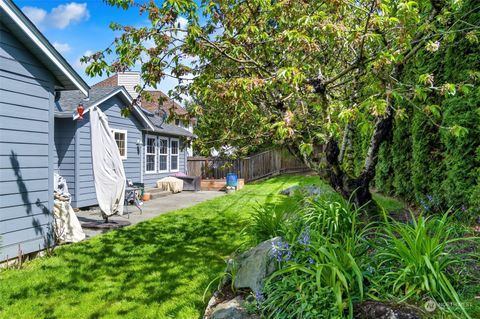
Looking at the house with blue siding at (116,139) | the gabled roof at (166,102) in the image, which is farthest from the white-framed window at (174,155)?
the gabled roof at (166,102)

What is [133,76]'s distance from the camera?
18469 mm

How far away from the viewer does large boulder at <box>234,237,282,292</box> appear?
127 inches

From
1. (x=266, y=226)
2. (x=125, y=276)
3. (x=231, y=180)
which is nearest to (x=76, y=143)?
(x=125, y=276)

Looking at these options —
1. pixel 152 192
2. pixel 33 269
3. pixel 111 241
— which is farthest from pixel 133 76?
pixel 33 269

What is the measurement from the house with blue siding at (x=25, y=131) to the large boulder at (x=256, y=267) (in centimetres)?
385

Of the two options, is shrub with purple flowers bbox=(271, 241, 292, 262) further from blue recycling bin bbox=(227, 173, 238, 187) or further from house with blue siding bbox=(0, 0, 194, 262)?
blue recycling bin bbox=(227, 173, 238, 187)

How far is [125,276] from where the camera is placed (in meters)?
4.89

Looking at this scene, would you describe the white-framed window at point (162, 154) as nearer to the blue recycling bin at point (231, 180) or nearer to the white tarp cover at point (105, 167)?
the blue recycling bin at point (231, 180)

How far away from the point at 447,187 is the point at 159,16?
505cm

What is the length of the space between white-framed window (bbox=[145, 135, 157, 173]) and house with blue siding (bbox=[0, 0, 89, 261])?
891 cm

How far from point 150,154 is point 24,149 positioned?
32.1 ft

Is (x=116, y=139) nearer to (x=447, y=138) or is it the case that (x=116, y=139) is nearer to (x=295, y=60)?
(x=295, y=60)

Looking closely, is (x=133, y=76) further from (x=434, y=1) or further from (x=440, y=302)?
(x=440, y=302)

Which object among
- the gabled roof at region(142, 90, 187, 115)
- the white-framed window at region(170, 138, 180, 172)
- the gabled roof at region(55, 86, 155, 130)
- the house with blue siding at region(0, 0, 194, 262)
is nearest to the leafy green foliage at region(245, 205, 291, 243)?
the house with blue siding at region(0, 0, 194, 262)
